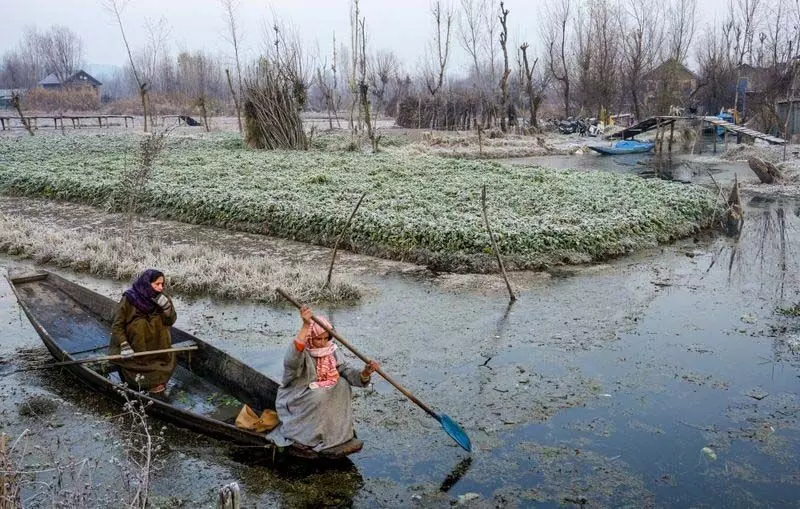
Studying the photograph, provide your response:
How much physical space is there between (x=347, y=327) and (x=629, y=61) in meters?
39.2

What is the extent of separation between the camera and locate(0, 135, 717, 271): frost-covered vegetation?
39.0 feet

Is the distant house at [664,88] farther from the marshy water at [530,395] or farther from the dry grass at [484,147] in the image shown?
the marshy water at [530,395]

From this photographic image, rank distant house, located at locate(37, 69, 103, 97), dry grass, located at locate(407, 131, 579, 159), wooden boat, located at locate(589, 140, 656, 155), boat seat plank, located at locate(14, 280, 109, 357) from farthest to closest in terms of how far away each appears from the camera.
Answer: distant house, located at locate(37, 69, 103, 97)
wooden boat, located at locate(589, 140, 656, 155)
dry grass, located at locate(407, 131, 579, 159)
boat seat plank, located at locate(14, 280, 109, 357)

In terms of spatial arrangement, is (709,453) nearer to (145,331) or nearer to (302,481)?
(302,481)

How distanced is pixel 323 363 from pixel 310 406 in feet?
1.12

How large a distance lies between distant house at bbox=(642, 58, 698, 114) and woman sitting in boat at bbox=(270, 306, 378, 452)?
3742 cm

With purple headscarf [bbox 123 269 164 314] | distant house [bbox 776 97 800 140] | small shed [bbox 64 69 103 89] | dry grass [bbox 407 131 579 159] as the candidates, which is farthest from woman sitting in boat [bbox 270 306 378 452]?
small shed [bbox 64 69 103 89]

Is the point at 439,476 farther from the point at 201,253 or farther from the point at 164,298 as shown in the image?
the point at 201,253

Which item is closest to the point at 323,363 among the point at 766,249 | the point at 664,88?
the point at 766,249

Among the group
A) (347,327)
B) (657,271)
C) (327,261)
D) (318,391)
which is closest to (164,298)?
(318,391)

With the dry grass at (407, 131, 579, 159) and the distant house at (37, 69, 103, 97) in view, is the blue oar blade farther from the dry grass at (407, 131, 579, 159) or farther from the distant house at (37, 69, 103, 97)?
the distant house at (37, 69, 103, 97)

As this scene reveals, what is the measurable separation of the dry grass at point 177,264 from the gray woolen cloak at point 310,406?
4.31 metres

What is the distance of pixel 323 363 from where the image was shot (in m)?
5.38

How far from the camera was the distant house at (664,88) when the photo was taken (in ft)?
128
